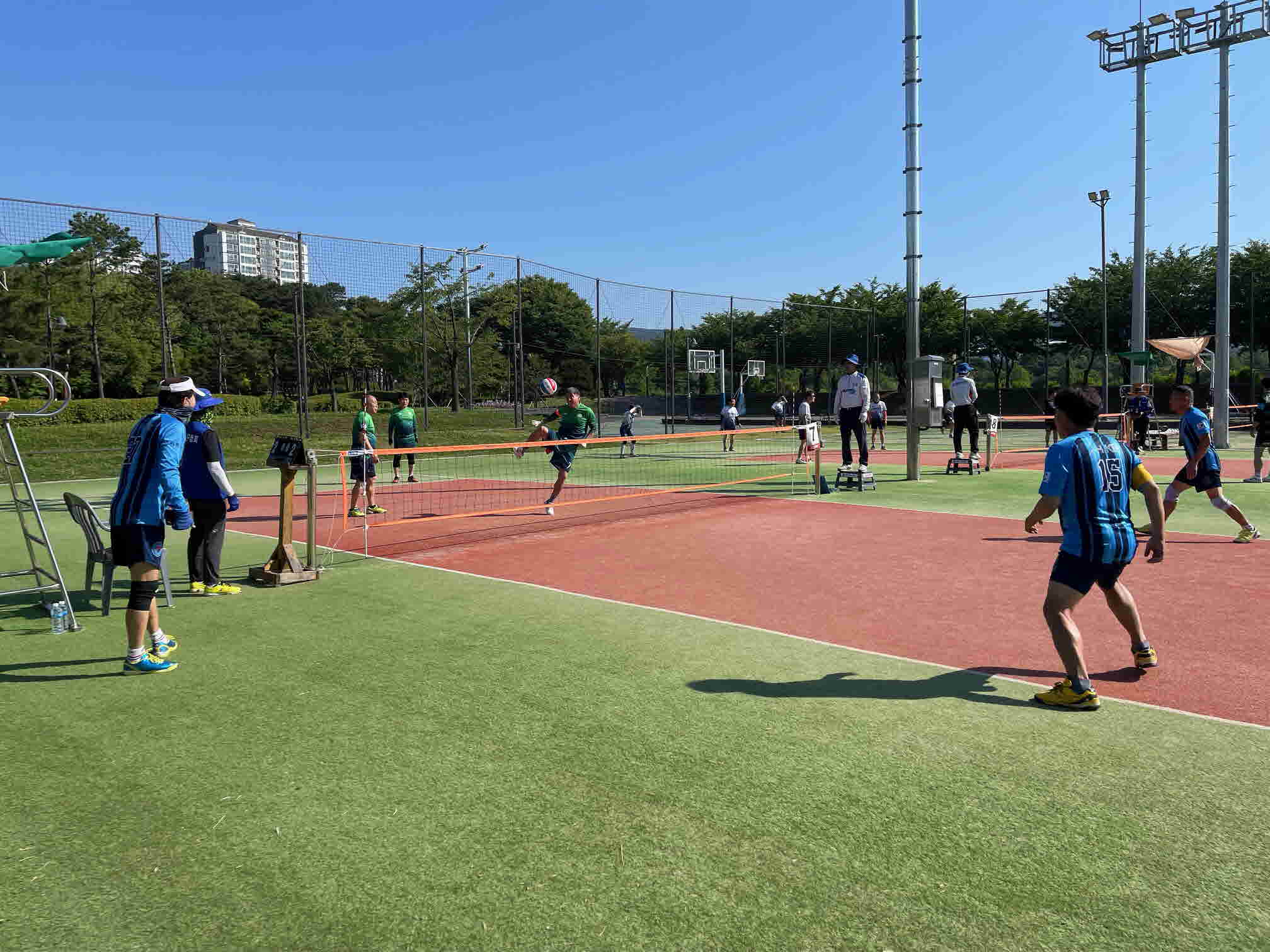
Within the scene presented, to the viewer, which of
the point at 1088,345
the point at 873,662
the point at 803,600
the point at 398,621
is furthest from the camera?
the point at 1088,345

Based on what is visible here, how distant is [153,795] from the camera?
3.66 metres

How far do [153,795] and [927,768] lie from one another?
3.27 metres

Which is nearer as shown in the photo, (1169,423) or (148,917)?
(148,917)

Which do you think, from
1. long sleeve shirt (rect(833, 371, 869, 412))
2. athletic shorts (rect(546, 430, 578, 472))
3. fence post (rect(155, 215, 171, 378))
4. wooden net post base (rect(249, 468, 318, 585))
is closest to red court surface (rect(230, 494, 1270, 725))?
athletic shorts (rect(546, 430, 578, 472))

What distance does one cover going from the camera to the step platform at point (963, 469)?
17.6m

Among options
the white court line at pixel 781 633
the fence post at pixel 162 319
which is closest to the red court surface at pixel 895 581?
the white court line at pixel 781 633

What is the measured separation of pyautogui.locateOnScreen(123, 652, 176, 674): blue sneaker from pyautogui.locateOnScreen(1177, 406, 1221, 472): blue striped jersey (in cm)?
935

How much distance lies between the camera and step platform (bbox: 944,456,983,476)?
17562 mm

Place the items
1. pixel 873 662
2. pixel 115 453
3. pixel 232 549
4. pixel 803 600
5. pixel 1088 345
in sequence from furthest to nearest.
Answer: pixel 1088 345
pixel 115 453
pixel 232 549
pixel 803 600
pixel 873 662

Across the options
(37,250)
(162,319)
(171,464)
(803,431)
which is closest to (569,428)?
(803,431)

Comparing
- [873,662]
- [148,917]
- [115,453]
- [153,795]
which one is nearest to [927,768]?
[873,662]

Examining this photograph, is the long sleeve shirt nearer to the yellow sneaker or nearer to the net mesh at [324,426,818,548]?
the net mesh at [324,426,818,548]

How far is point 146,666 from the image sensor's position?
17.5 ft

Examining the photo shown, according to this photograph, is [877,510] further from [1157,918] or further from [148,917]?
[148,917]
